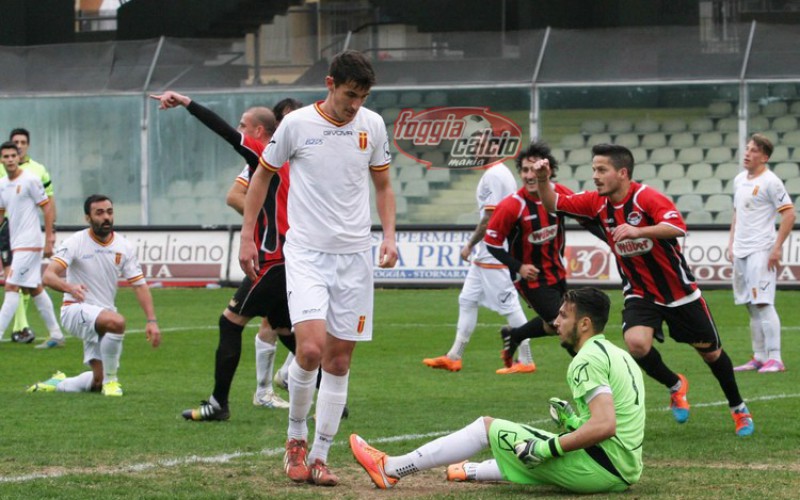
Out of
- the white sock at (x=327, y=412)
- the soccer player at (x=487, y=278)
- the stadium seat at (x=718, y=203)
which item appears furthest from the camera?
the stadium seat at (x=718, y=203)

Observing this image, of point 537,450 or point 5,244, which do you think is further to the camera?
point 5,244

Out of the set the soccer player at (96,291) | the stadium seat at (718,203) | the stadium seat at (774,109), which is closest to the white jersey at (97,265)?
the soccer player at (96,291)

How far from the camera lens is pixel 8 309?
15.2 m

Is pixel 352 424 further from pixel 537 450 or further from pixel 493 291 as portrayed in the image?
pixel 493 291

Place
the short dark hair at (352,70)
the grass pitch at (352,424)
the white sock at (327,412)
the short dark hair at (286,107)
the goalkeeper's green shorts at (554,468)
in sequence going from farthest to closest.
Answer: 1. the short dark hair at (286,107)
2. the white sock at (327,412)
3. the short dark hair at (352,70)
4. the grass pitch at (352,424)
5. the goalkeeper's green shorts at (554,468)

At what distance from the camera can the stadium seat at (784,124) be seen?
2461 centimetres

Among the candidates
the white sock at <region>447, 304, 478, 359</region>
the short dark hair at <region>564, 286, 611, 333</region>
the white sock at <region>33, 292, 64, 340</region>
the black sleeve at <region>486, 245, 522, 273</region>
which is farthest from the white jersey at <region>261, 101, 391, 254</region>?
the white sock at <region>33, 292, 64, 340</region>

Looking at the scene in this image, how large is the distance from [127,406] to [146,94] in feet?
56.3

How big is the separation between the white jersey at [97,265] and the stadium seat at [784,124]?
16122 millimetres

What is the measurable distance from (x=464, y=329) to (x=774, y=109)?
13.0m

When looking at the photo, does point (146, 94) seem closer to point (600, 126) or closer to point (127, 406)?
point (600, 126)

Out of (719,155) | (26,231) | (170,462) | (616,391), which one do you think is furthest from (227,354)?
(719,155)

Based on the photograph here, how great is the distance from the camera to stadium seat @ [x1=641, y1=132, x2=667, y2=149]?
1023 inches

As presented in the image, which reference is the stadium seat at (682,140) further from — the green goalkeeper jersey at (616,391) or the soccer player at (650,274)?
the green goalkeeper jersey at (616,391)
